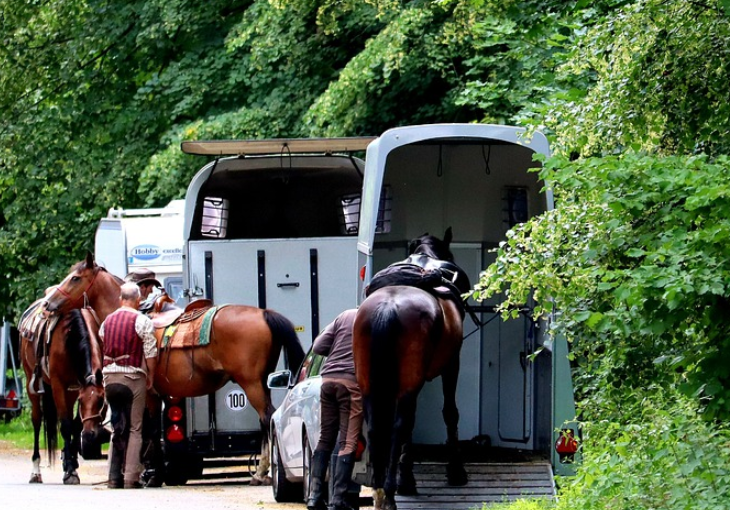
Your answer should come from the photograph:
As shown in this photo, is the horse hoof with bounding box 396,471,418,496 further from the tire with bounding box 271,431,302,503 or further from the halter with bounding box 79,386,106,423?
the halter with bounding box 79,386,106,423

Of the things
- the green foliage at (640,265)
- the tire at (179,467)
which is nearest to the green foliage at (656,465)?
the green foliage at (640,265)

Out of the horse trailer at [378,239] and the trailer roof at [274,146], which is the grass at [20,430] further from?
the trailer roof at [274,146]

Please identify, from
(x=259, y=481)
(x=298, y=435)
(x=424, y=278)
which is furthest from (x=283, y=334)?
(x=424, y=278)

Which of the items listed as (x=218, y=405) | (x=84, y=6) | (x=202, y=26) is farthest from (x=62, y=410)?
(x=84, y=6)

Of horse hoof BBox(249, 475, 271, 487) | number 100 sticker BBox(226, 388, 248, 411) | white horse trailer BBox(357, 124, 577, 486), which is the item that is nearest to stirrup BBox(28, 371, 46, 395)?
number 100 sticker BBox(226, 388, 248, 411)

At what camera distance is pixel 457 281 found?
40.2ft

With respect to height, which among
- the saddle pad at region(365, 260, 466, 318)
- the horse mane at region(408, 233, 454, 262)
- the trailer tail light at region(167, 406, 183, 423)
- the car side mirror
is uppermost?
the horse mane at region(408, 233, 454, 262)

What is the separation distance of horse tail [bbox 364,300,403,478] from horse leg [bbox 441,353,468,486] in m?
0.90

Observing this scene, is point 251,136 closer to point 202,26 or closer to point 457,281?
point 202,26

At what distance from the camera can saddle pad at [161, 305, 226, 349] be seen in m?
15.7

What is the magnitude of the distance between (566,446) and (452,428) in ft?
3.43

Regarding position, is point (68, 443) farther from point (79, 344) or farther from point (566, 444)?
point (566, 444)

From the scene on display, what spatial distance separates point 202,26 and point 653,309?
59.8 feet

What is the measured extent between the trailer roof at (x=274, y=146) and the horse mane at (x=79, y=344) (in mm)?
2458
